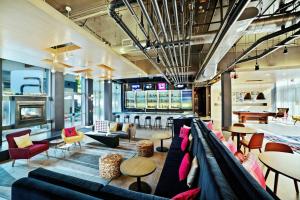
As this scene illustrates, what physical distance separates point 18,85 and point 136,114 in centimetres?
579

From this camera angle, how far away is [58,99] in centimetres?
680

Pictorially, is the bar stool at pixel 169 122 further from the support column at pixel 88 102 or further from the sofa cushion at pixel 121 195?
the sofa cushion at pixel 121 195

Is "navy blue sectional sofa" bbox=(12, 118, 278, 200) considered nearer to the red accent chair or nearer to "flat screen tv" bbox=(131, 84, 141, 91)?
the red accent chair

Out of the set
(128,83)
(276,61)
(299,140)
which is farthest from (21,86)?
(299,140)

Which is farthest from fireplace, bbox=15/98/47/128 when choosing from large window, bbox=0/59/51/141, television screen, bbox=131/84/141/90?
television screen, bbox=131/84/141/90

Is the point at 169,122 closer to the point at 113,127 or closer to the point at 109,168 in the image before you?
the point at 113,127

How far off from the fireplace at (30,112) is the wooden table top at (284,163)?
725 cm

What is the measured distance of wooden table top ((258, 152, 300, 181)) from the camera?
1.89 meters

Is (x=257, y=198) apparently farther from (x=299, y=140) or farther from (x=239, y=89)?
(x=239, y=89)

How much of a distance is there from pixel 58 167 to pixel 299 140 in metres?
8.82

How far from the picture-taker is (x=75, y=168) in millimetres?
3756

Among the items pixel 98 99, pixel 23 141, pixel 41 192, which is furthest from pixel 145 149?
pixel 98 99

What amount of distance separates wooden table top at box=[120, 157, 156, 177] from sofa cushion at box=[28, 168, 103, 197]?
39.1 inches

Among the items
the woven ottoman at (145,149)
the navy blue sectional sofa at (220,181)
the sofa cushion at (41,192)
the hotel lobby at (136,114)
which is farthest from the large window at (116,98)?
the sofa cushion at (41,192)
